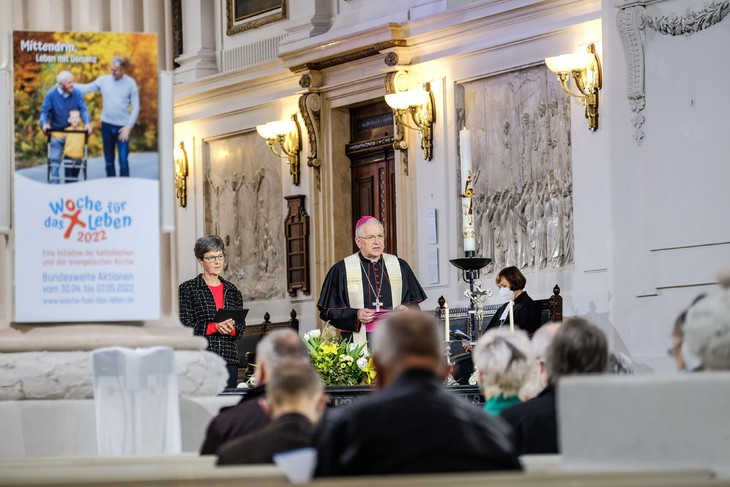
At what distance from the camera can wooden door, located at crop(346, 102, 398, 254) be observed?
14938 millimetres

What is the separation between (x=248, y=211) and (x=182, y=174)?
1.06m

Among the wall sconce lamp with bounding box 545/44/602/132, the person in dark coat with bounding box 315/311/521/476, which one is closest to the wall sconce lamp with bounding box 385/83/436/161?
the wall sconce lamp with bounding box 545/44/602/132

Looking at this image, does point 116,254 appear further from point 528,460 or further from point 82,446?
point 528,460

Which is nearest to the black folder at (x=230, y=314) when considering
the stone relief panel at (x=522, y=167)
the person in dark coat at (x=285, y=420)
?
→ the stone relief panel at (x=522, y=167)

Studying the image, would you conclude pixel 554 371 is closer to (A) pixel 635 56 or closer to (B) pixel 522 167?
(A) pixel 635 56

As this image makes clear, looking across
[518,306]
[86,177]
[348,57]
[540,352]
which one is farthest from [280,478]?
[348,57]

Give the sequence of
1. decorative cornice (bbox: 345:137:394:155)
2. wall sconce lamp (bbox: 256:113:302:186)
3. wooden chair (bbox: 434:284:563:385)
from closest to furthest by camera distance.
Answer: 1. wooden chair (bbox: 434:284:563:385)
2. decorative cornice (bbox: 345:137:394:155)
3. wall sconce lamp (bbox: 256:113:302:186)

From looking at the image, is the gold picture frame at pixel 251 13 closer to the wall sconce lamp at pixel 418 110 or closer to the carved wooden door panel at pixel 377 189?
the carved wooden door panel at pixel 377 189

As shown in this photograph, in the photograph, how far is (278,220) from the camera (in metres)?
16.2

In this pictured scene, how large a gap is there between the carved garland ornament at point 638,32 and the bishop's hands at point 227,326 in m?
3.08

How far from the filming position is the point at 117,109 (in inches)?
249

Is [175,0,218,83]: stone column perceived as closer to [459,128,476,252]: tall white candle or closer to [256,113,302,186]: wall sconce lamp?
[256,113,302,186]: wall sconce lamp

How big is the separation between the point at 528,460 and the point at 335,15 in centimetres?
1173

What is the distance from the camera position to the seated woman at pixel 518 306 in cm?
1168
